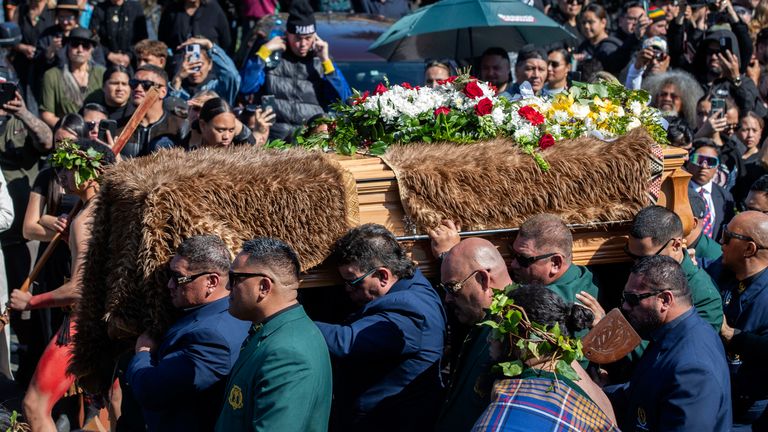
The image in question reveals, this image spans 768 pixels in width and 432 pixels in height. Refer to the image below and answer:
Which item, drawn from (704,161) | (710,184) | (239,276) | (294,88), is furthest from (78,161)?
(710,184)

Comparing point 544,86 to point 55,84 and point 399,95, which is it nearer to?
point 399,95

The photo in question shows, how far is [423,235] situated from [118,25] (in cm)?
672

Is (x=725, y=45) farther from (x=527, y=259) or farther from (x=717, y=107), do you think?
(x=527, y=259)

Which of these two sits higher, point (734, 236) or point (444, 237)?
point (444, 237)

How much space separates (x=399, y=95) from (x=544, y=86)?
3192 mm

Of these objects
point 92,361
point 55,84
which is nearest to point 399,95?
point 92,361

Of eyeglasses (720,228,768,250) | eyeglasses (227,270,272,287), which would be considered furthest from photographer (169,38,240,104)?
eyeglasses (227,270,272,287)

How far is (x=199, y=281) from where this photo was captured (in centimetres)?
432

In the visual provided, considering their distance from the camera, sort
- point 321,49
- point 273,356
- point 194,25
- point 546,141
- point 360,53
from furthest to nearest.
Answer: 1. point 360,53
2. point 194,25
3. point 321,49
4. point 546,141
5. point 273,356

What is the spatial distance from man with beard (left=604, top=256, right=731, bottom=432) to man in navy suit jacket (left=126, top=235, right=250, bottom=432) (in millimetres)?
1704

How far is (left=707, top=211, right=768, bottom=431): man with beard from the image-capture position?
514 cm

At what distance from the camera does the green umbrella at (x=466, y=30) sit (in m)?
8.36

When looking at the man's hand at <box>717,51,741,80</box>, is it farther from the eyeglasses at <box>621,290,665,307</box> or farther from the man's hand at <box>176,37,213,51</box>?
the eyeglasses at <box>621,290,665,307</box>

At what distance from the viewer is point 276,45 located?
9.23m
